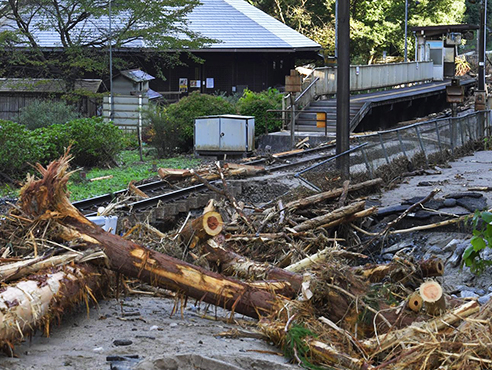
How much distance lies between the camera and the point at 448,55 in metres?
53.0

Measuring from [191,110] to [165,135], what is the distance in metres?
1.84

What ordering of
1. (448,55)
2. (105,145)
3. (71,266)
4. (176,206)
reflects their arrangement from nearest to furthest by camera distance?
(71,266) → (176,206) → (105,145) → (448,55)

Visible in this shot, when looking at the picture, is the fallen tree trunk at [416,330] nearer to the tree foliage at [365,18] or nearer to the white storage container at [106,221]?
the white storage container at [106,221]

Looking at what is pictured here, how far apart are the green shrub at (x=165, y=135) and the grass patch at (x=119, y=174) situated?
0.47 m

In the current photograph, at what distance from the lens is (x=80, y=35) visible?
32656 millimetres

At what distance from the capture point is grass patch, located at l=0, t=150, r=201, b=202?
16.0m

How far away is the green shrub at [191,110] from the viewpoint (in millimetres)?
24266

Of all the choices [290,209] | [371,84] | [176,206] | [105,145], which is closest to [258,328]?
[290,209]

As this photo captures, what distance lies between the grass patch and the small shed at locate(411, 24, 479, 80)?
31801 mm

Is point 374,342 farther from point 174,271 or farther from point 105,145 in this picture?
point 105,145

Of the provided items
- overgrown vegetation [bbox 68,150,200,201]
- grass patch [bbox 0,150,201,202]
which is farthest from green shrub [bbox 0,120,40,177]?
overgrown vegetation [bbox 68,150,200,201]

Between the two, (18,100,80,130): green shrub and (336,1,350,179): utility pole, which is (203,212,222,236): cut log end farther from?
(18,100,80,130): green shrub

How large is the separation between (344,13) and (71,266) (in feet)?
36.6

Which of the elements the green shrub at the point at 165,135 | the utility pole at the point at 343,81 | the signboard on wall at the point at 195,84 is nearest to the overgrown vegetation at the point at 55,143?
the green shrub at the point at 165,135
